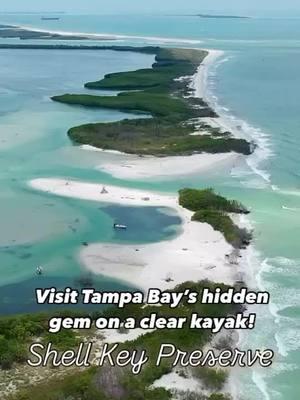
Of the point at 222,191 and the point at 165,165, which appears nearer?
the point at 222,191

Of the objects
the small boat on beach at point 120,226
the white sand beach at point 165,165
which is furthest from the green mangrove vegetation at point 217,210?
the white sand beach at point 165,165

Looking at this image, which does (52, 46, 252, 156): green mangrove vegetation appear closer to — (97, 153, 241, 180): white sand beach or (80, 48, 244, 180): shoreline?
(80, 48, 244, 180): shoreline

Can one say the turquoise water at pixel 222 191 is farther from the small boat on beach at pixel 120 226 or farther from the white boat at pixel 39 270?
the small boat on beach at pixel 120 226

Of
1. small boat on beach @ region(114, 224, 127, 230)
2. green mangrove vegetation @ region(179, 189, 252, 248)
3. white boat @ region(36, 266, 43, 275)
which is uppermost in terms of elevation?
green mangrove vegetation @ region(179, 189, 252, 248)

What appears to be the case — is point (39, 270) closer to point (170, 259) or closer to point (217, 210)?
point (170, 259)

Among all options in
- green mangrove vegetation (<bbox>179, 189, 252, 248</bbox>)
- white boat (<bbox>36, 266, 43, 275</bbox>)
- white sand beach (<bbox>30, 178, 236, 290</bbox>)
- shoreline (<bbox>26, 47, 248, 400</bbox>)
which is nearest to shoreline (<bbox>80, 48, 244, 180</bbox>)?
shoreline (<bbox>26, 47, 248, 400</bbox>)

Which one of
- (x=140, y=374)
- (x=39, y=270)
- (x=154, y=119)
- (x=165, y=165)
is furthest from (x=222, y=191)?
(x=140, y=374)
